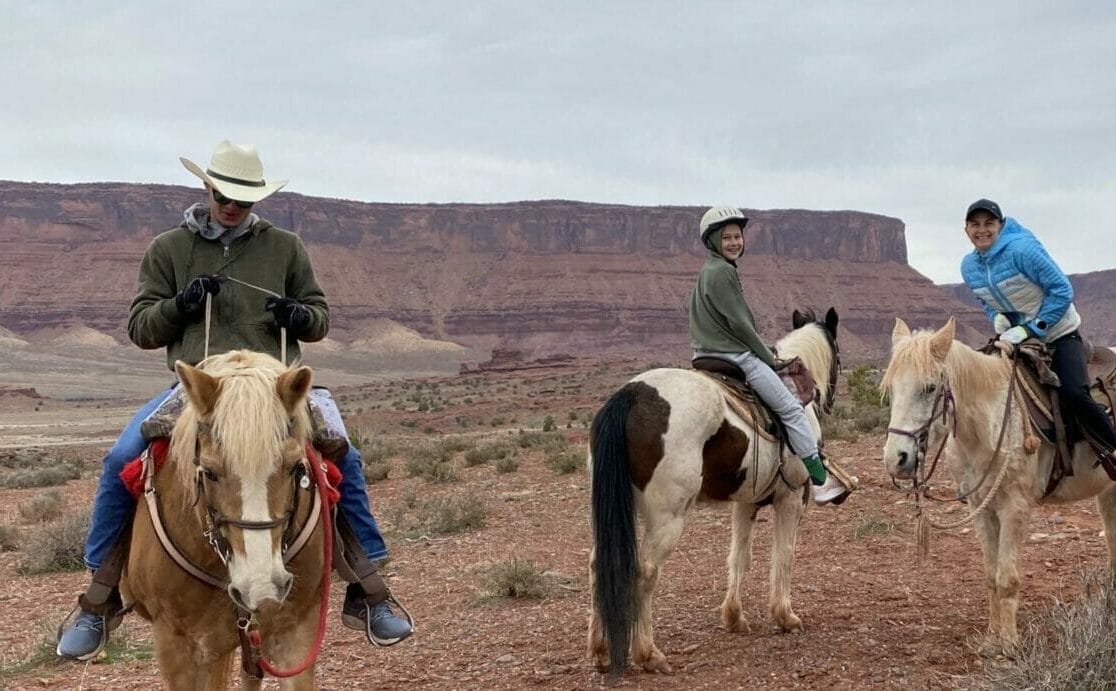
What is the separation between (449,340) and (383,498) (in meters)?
101

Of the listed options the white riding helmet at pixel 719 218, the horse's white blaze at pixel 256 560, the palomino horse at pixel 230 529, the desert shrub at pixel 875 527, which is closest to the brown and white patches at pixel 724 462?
the white riding helmet at pixel 719 218

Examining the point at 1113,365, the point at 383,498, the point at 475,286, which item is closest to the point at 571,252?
the point at 475,286

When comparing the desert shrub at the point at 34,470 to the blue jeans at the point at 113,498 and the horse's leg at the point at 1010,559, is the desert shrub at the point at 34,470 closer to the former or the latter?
the blue jeans at the point at 113,498

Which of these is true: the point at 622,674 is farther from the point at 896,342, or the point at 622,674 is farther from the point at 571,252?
the point at 571,252

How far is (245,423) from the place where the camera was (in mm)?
3154

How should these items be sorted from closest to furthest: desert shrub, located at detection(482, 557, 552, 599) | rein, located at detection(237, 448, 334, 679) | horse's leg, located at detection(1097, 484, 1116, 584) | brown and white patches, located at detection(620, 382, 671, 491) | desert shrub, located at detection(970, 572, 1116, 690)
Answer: rein, located at detection(237, 448, 334, 679), desert shrub, located at detection(970, 572, 1116, 690), brown and white patches, located at detection(620, 382, 671, 491), horse's leg, located at detection(1097, 484, 1116, 584), desert shrub, located at detection(482, 557, 552, 599)

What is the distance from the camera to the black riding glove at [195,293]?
4.09 metres

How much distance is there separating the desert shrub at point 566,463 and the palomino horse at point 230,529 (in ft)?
38.6

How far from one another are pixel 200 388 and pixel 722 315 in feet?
12.7

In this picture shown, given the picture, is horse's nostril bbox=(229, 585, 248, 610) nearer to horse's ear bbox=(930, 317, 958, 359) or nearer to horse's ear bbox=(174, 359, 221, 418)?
horse's ear bbox=(174, 359, 221, 418)

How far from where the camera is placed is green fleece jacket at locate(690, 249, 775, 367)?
6.20 m

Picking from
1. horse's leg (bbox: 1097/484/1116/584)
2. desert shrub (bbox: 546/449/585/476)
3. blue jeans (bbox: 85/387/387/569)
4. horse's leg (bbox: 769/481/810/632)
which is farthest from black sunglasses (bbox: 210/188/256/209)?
desert shrub (bbox: 546/449/585/476)

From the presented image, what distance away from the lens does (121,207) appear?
115 metres

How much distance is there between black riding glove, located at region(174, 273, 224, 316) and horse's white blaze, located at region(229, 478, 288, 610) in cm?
125
